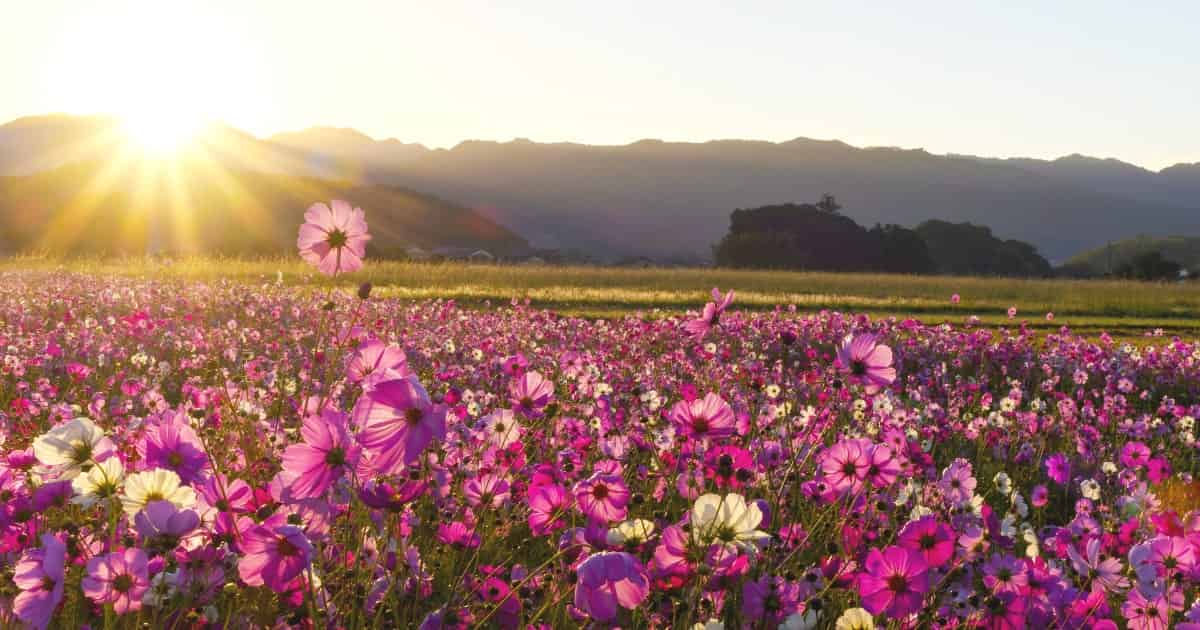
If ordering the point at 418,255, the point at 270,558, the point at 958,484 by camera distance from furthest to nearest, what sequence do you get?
the point at 418,255 → the point at 958,484 → the point at 270,558

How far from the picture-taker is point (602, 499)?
2160 millimetres

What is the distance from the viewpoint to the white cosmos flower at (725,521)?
6.23 ft

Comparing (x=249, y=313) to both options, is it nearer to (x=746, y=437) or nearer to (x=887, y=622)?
(x=746, y=437)

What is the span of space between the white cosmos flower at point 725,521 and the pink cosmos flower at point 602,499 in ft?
0.77

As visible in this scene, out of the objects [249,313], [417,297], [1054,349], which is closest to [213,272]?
[417,297]

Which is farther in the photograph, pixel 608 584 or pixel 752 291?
pixel 752 291

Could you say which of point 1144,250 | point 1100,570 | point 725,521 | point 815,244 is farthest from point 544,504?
point 1144,250

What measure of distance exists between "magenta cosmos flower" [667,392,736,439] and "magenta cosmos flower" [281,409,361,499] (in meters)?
0.75

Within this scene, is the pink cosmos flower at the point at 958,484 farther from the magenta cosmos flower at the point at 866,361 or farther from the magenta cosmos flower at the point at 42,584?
the magenta cosmos flower at the point at 42,584

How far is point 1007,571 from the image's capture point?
2268mm

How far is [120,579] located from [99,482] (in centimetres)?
25

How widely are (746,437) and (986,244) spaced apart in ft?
345

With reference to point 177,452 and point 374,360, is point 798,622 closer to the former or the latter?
point 374,360

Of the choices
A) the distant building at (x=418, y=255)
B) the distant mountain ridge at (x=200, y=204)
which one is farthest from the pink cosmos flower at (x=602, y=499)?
the distant mountain ridge at (x=200, y=204)
